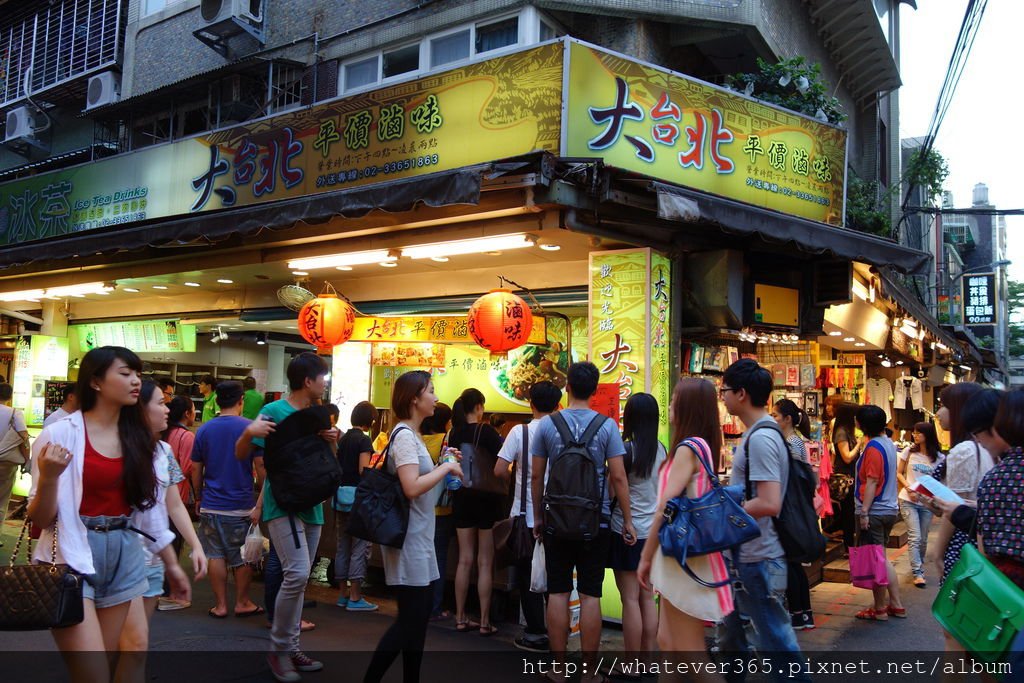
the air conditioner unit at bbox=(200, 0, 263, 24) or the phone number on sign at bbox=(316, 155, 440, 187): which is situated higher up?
the air conditioner unit at bbox=(200, 0, 263, 24)

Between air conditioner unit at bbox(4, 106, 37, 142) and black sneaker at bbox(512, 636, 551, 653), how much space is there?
1868 centimetres

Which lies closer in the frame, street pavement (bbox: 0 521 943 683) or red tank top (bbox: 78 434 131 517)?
red tank top (bbox: 78 434 131 517)

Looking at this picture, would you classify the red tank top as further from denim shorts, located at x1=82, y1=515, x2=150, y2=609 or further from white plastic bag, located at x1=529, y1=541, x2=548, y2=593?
white plastic bag, located at x1=529, y1=541, x2=548, y2=593

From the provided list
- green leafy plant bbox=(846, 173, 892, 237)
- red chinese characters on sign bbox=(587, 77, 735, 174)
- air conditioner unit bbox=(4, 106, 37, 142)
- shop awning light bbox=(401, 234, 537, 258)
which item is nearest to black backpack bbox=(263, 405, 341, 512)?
shop awning light bbox=(401, 234, 537, 258)

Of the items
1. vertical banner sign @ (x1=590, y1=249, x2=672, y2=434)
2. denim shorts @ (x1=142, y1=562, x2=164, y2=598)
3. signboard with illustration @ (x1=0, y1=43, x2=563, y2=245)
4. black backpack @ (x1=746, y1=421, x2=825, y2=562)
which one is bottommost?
denim shorts @ (x1=142, y1=562, x2=164, y2=598)

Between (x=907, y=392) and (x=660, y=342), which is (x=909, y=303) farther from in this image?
(x=660, y=342)

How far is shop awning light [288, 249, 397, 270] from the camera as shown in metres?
8.60

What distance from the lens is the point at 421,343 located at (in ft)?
33.3

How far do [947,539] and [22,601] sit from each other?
15.0 ft

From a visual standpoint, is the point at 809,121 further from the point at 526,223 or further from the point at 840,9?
the point at 840,9

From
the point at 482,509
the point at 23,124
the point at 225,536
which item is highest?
the point at 23,124

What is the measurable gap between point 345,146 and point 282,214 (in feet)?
5.25

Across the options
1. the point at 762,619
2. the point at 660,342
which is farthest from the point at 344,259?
the point at 762,619

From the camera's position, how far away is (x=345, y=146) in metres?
8.75
